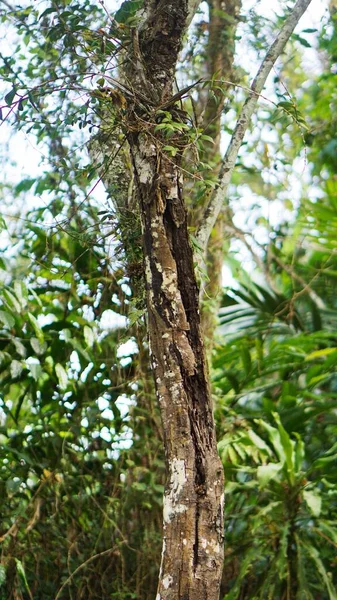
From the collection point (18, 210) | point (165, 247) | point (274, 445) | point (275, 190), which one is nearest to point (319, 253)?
point (275, 190)

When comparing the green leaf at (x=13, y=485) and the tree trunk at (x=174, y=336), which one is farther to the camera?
the green leaf at (x=13, y=485)

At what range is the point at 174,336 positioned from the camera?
2102 mm

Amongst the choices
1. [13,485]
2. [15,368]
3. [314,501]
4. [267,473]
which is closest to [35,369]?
[15,368]

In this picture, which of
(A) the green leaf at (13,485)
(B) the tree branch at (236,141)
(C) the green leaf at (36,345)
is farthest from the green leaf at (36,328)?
(B) the tree branch at (236,141)

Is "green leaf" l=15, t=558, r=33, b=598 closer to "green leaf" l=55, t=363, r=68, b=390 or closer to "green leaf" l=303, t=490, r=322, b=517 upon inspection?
"green leaf" l=55, t=363, r=68, b=390

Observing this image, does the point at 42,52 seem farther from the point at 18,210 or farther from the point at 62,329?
the point at 62,329

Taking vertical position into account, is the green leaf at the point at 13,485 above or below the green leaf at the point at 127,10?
below

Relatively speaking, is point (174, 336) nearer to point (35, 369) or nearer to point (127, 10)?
point (127, 10)

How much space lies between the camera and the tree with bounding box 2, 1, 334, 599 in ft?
6.49

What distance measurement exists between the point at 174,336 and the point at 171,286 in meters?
0.13

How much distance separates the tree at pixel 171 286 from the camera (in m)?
1.98

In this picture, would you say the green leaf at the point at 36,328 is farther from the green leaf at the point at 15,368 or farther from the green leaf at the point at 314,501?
the green leaf at the point at 314,501

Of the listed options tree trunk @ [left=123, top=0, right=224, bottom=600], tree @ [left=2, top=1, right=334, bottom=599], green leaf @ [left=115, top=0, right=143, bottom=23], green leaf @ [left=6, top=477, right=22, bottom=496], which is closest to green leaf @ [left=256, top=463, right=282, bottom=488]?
green leaf @ [left=6, top=477, right=22, bottom=496]

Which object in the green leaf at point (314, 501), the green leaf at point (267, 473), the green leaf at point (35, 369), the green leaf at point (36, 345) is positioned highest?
the green leaf at point (36, 345)
